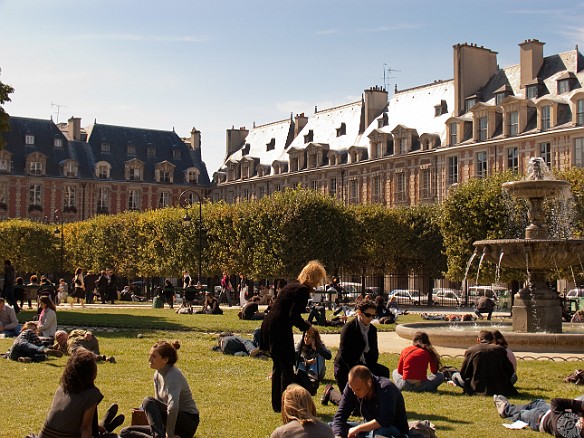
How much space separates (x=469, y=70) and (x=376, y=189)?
11048 millimetres

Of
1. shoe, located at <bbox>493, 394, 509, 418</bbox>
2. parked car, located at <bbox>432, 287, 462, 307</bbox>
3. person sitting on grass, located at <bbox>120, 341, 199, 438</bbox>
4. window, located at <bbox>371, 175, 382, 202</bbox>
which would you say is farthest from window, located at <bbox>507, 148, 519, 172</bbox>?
person sitting on grass, located at <bbox>120, 341, 199, 438</bbox>

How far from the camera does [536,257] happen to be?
20.1 m

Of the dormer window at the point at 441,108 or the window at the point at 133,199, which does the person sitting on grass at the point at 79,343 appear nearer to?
the dormer window at the point at 441,108

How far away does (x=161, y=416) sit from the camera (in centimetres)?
948

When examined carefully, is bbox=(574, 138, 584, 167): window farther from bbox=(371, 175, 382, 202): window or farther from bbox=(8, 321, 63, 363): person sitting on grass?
bbox=(8, 321, 63, 363): person sitting on grass

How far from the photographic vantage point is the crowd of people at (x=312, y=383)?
8.30m

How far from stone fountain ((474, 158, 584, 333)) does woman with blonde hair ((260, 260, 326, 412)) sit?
33.1ft

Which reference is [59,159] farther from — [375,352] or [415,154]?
[375,352]

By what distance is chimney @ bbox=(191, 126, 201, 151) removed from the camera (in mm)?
90425

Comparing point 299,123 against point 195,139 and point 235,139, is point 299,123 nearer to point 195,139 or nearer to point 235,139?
point 235,139

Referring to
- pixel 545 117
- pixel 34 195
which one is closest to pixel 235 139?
pixel 34 195

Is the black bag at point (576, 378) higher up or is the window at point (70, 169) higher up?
the window at point (70, 169)

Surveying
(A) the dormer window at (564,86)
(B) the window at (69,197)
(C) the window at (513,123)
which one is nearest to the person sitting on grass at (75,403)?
(A) the dormer window at (564,86)

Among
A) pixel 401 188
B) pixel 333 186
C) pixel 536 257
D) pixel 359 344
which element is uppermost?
pixel 333 186
